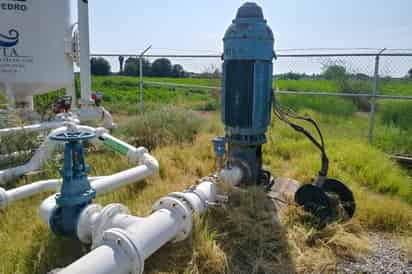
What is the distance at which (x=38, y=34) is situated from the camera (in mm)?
3986

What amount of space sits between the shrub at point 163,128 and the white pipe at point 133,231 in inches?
96.3

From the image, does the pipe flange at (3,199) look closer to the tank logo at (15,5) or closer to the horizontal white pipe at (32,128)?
the horizontal white pipe at (32,128)

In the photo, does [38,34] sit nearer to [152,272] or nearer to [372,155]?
[152,272]

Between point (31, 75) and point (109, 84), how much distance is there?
18.6 meters

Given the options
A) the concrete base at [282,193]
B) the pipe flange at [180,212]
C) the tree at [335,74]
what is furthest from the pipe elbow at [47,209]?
the tree at [335,74]

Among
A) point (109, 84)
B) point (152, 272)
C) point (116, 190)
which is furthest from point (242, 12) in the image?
point (109, 84)

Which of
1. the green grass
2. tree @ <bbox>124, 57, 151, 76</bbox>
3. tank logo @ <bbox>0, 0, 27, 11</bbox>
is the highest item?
tank logo @ <bbox>0, 0, 27, 11</bbox>

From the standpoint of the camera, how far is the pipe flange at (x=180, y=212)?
1779 millimetres

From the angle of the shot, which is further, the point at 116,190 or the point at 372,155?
the point at 372,155

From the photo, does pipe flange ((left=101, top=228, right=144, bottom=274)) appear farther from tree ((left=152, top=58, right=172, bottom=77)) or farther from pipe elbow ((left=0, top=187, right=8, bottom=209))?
tree ((left=152, top=58, right=172, bottom=77))

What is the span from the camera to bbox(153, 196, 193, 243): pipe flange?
1779 mm

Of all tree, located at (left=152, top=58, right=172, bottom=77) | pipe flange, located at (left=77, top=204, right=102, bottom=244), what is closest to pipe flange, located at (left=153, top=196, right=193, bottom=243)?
pipe flange, located at (left=77, top=204, right=102, bottom=244)

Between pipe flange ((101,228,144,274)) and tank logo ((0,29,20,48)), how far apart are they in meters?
3.42

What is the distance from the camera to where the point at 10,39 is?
3.82 meters
